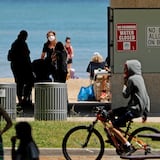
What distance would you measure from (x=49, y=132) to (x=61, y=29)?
64.3 meters

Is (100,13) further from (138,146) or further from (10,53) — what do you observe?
(138,146)

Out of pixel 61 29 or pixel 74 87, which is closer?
pixel 74 87

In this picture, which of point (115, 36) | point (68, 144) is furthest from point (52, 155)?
point (115, 36)

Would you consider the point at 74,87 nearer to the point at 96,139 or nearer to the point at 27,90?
the point at 27,90

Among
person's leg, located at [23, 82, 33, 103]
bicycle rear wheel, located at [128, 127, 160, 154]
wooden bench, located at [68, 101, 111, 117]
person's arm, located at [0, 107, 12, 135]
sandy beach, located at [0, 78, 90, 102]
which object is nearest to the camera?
person's arm, located at [0, 107, 12, 135]

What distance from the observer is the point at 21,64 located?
21.0 m

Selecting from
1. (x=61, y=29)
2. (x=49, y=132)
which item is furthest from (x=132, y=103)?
(x=61, y=29)

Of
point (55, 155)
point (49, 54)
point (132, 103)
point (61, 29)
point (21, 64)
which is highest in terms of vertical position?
point (61, 29)

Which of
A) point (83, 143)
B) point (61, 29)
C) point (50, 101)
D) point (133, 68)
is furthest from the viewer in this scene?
point (61, 29)

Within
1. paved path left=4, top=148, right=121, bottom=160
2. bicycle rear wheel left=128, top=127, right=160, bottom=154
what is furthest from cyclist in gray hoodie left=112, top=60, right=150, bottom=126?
paved path left=4, top=148, right=121, bottom=160

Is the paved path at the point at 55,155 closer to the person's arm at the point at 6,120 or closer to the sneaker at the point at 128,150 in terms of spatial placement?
the sneaker at the point at 128,150

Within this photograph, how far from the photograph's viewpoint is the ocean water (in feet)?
160

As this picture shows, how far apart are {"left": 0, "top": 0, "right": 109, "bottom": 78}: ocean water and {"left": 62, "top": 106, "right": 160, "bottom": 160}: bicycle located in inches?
859

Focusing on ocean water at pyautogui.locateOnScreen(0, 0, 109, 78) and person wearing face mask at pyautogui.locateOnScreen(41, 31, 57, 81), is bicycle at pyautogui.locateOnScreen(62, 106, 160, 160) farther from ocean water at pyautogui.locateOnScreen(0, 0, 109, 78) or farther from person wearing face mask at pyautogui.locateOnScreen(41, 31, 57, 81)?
ocean water at pyautogui.locateOnScreen(0, 0, 109, 78)
